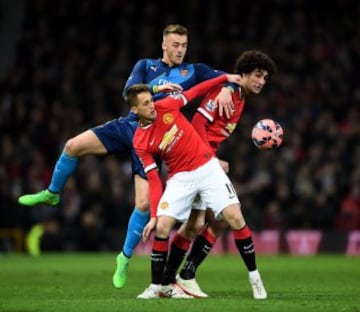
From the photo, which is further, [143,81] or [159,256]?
[143,81]

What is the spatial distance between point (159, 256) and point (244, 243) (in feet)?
2.56

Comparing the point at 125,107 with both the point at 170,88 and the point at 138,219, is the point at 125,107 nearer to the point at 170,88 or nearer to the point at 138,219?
the point at 138,219

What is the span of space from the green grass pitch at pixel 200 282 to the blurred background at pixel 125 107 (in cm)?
214

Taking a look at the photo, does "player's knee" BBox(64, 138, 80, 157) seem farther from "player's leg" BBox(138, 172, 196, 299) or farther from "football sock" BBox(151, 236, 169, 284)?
"football sock" BBox(151, 236, 169, 284)

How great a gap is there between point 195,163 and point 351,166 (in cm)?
1130

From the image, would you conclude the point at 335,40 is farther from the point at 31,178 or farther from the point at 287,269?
the point at 287,269

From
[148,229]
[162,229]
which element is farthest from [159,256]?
[148,229]

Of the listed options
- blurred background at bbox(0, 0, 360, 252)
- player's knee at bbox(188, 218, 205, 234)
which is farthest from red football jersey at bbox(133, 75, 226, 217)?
blurred background at bbox(0, 0, 360, 252)

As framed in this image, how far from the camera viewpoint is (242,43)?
23062 millimetres

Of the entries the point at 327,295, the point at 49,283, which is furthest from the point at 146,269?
the point at 327,295

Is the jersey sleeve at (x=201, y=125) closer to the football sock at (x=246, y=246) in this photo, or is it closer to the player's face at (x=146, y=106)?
the player's face at (x=146, y=106)

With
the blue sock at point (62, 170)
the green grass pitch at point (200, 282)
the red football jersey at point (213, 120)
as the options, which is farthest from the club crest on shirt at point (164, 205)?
the blue sock at point (62, 170)

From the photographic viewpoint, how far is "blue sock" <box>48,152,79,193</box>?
11.0 m

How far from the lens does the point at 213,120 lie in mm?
10102
